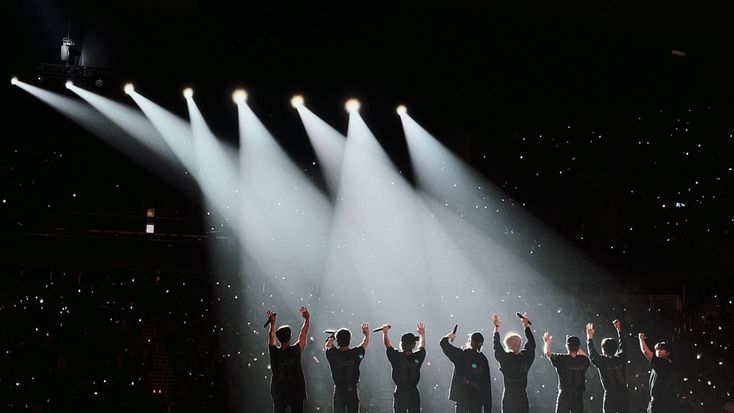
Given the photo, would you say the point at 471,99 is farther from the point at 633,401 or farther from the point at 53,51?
the point at 53,51

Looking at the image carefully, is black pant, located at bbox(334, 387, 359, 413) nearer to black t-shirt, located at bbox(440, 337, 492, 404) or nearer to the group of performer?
the group of performer

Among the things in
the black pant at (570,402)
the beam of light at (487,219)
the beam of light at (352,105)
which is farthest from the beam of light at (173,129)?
→ the black pant at (570,402)

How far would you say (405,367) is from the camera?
8266mm

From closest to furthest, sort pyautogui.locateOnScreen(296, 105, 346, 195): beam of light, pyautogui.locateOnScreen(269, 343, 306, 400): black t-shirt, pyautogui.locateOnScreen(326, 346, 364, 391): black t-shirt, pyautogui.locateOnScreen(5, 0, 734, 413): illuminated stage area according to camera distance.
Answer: pyautogui.locateOnScreen(269, 343, 306, 400): black t-shirt, pyautogui.locateOnScreen(326, 346, 364, 391): black t-shirt, pyautogui.locateOnScreen(5, 0, 734, 413): illuminated stage area, pyautogui.locateOnScreen(296, 105, 346, 195): beam of light

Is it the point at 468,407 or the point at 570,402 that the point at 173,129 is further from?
the point at 570,402

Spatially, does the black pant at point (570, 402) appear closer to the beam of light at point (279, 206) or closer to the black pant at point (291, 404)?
the black pant at point (291, 404)

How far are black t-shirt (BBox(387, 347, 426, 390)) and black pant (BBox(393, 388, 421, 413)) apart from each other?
0.05 metres

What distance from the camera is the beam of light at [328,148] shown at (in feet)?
43.5

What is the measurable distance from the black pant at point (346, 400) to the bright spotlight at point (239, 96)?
18.4ft

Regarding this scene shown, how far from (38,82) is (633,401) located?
33.5 ft

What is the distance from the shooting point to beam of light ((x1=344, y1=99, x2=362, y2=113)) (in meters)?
12.5

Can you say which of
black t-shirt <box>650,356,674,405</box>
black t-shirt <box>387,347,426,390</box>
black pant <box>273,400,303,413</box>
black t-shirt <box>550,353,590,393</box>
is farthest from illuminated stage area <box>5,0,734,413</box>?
black pant <box>273,400,303,413</box>

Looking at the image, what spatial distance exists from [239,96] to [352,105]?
6.12ft

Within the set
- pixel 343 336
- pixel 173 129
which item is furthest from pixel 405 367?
pixel 173 129
